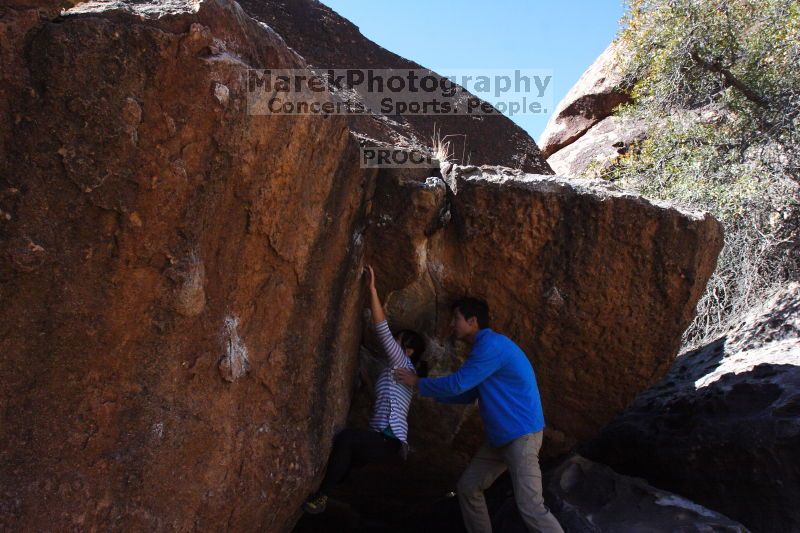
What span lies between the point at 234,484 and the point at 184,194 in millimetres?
1242

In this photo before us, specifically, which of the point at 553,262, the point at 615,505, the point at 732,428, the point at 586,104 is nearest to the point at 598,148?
the point at 586,104

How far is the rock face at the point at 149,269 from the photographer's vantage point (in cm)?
250

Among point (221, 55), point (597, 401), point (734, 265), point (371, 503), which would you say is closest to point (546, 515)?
point (597, 401)

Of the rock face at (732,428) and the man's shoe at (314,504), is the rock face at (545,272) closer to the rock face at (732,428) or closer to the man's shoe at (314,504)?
the rock face at (732,428)

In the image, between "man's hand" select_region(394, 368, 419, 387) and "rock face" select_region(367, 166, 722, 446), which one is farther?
"rock face" select_region(367, 166, 722, 446)

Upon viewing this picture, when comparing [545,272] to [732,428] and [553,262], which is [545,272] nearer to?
[553,262]

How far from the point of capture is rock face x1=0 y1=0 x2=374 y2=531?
250cm

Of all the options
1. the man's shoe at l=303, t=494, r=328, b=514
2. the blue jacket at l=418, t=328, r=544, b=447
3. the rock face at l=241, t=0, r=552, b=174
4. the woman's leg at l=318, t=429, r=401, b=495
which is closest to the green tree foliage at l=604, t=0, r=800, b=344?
the rock face at l=241, t=0, r=552, b=174

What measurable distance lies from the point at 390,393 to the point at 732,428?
6.71 ft

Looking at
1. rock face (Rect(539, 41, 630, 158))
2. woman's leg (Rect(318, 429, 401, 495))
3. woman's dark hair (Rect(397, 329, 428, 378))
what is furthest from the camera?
rock face (Rect(539, 41, 630, 158))

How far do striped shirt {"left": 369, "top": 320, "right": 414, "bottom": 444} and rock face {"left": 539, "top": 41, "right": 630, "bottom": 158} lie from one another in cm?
903

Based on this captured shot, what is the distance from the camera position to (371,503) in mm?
5363

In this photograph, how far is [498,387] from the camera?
3.88 meters

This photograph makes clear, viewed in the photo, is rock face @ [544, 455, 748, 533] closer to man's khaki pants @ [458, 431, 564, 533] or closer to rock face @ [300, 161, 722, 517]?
man's khaki pants @ [458, 431, 564, 533]
